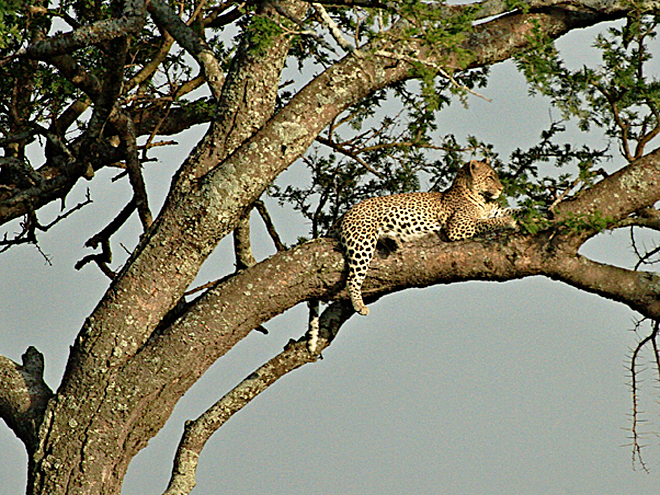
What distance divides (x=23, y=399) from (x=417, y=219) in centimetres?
311

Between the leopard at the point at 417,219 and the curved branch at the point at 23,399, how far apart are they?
239 cm

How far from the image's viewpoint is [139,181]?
23.3 ft

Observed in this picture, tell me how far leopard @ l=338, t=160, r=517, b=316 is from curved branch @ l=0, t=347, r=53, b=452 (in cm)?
Result: 239

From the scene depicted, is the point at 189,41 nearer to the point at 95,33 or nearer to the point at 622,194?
the point at 95,33

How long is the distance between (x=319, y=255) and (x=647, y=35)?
2812mm

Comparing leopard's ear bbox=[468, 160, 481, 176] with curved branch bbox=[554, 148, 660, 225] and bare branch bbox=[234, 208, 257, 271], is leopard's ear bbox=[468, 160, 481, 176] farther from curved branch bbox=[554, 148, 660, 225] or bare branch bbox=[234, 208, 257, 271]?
bare branch bbox=[234, 208, 257, 271]

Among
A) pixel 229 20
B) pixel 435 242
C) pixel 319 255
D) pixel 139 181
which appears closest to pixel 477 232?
pixel 435 242

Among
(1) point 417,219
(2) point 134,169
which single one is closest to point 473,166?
(1) point 417,219

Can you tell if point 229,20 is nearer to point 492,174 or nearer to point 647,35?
point 492,174

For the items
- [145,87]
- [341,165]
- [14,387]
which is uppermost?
[145,87]

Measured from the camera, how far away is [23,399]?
6387 millimetres

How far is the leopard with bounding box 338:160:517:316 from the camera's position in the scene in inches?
237

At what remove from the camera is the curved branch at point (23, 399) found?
20.7ft

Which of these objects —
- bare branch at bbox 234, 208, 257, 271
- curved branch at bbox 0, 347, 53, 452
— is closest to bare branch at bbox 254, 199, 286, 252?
bare branch at bbox 234, 208, 257, 271
